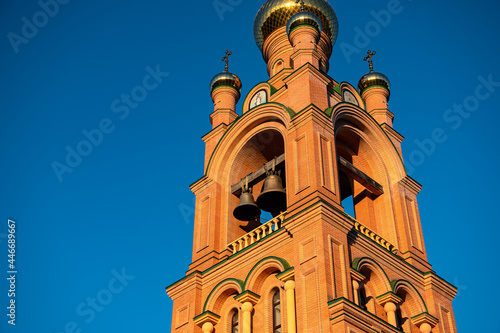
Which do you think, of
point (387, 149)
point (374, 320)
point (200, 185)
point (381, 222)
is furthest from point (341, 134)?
point (374, 320)

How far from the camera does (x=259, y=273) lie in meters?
20.0

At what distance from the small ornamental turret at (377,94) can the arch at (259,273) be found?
26.7 ft

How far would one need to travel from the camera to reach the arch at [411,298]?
20.5 meters

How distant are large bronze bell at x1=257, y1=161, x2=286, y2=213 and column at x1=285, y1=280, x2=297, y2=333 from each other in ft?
11.5

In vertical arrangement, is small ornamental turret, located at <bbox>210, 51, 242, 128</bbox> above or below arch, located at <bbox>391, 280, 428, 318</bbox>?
above

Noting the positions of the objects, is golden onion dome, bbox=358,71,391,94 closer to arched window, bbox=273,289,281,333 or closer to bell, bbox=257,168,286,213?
bell, bbox=257,168,286,213

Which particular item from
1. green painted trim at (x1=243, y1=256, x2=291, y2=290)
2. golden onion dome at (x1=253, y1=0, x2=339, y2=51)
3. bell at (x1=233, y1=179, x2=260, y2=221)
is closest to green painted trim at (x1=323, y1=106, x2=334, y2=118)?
bell at (x1=233, y1=179, x2=260, y2=221)

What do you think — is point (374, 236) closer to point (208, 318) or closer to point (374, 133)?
point (374, 133)

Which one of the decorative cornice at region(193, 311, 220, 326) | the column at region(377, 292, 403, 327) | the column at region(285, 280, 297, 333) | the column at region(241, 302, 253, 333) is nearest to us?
the column at region(285, 280, 297, 333)

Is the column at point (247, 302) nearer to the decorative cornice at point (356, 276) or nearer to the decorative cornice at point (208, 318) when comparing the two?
the decorative cornice at point (208, 318)

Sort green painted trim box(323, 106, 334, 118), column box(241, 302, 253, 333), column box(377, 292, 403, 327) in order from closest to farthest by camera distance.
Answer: column box(241, 302, 253, 333) → column box(377, 292, 403, 327) → green painted trim box(323, 106, 334, 118)

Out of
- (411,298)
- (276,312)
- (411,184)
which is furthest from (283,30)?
(276,312)

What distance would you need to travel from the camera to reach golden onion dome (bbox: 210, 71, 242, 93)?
2695 centimetres

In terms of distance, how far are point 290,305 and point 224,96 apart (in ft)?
33.9
